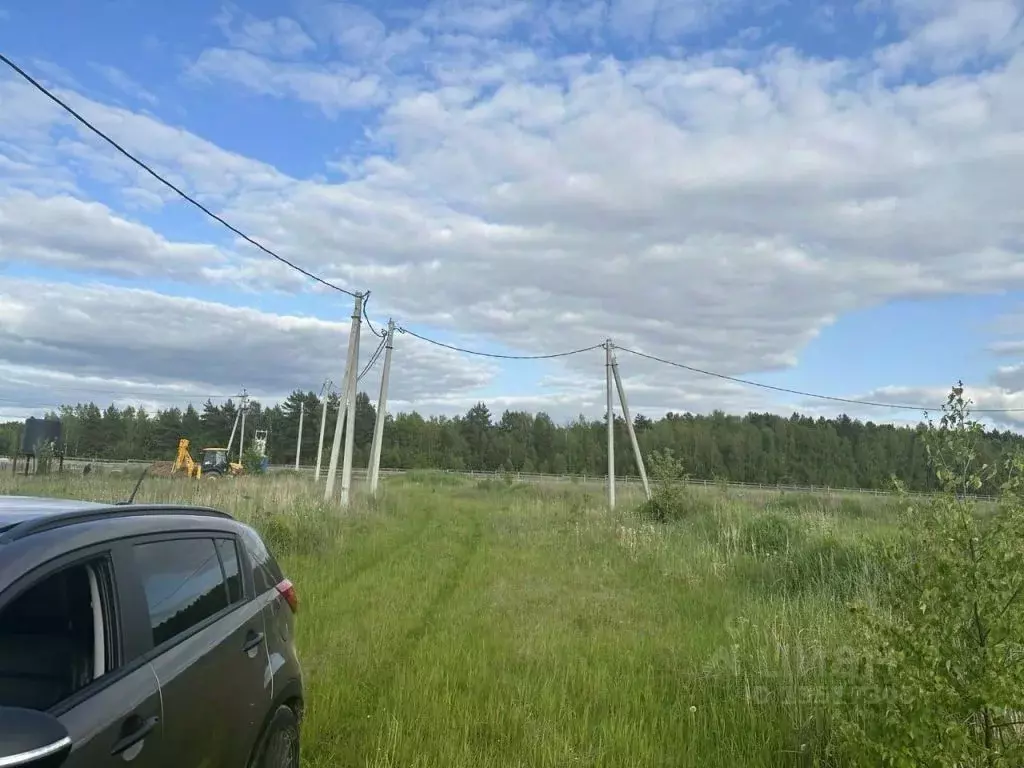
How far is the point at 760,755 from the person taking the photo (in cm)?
518

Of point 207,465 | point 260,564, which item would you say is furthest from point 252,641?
point 207,465

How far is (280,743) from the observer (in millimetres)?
3801

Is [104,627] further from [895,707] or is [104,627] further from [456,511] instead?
[456,511]

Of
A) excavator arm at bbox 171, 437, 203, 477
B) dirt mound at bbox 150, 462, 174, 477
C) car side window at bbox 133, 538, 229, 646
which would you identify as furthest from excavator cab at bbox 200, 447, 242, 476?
car side window at bbox 133, 538, 229, 646

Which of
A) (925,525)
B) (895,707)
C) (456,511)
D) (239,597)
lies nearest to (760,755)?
(895,707)

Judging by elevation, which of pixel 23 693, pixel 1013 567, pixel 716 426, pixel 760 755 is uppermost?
pixel 716 426

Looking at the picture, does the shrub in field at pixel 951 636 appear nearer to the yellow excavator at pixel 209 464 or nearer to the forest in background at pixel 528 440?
the yellow excavator at pixel 209 464

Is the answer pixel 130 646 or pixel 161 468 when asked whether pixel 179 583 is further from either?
pixel 161 468

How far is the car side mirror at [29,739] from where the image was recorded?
1.83m

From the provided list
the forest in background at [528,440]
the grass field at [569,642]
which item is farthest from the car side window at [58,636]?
the forest in background at [528,440]

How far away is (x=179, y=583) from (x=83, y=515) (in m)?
0.60

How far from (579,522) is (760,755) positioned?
1577 cm

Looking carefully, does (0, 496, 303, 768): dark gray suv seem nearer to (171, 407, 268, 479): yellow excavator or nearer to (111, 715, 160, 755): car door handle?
(111, 715, 160, 755): car door handle

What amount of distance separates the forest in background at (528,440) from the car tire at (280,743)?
73688 millimetres
